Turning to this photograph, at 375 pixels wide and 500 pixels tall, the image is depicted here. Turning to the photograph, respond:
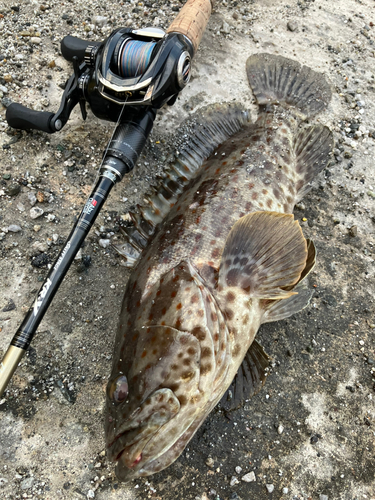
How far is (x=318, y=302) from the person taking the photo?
3.67 meters

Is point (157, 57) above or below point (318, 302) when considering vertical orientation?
above

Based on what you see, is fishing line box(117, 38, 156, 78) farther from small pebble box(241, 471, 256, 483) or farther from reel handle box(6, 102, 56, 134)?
small pebble box(241, 471, 256, 483)

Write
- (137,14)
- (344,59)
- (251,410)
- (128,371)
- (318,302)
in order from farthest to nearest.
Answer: (344,59)
(137,14)
(318,302)
(251,410)
(128,371)

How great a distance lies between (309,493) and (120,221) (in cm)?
281

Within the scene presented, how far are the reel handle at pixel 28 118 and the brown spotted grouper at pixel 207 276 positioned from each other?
1192mm

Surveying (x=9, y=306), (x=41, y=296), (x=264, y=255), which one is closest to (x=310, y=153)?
(x=264, y=255)

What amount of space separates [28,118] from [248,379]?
10.2 feet

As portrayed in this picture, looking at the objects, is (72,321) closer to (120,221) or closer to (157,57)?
(120,221)

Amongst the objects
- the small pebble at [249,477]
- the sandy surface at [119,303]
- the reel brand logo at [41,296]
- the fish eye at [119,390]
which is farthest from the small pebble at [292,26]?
the small pebble at [249,477]

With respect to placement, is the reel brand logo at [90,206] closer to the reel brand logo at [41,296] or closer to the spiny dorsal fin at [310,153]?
the reel brand logo at [41,296]

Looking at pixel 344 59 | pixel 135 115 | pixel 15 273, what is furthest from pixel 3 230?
pixel 344 59

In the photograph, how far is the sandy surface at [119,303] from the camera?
286cm

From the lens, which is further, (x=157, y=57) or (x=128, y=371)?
(x=157, y=57)

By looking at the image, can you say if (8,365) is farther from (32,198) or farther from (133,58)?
(133,58)
